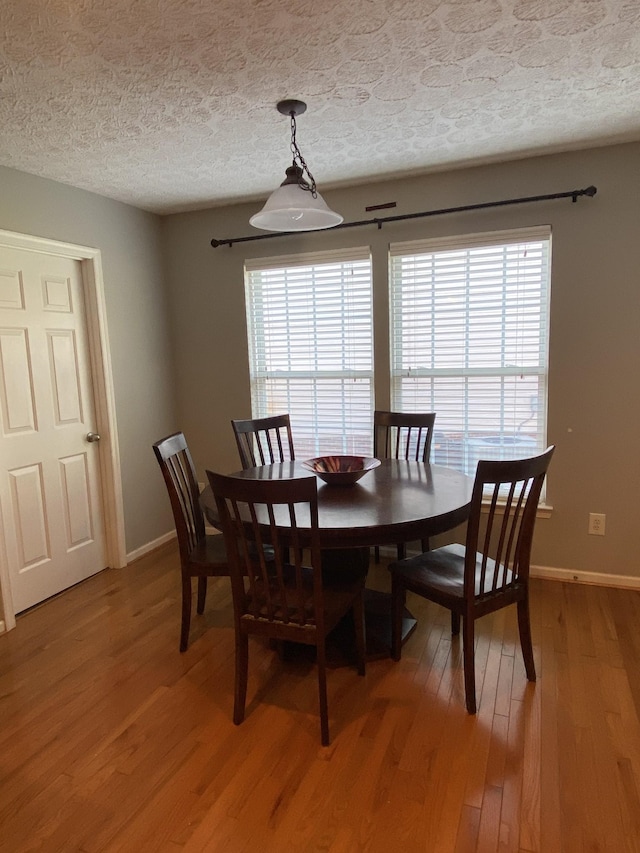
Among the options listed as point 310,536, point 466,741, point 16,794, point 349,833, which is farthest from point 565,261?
point 16,794

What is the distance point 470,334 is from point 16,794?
2.95 meters

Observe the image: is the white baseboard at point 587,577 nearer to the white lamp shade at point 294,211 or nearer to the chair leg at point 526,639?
the chair leg at point 526,639

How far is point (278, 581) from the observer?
5.98 ft

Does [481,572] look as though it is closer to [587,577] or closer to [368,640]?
[368,640]

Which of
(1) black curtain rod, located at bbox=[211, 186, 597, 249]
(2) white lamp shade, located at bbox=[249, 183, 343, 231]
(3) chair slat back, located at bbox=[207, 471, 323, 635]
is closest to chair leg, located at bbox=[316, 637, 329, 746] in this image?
(3) chair slat back, located at bbox=[207, 471, 323, 635]

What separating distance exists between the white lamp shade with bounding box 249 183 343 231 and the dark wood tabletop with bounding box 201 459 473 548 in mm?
1149

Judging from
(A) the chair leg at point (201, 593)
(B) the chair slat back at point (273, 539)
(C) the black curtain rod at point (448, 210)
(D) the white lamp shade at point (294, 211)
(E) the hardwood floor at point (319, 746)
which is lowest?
(E) the hardwood floor at point (319, 746)

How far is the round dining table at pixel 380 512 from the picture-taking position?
184 centimetres

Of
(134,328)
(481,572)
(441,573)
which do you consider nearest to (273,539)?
(441,573)

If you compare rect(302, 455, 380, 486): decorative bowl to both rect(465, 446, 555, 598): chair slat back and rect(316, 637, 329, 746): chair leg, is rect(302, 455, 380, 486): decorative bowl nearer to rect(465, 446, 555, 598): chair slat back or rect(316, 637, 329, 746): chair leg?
rect(465, 446, 555, 598): chair slat back

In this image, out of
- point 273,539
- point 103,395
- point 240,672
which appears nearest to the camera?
point 273,539

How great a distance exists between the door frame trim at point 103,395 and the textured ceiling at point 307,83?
1.50ft

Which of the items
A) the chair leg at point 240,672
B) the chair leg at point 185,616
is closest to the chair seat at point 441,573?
the chair leg at point 240,672

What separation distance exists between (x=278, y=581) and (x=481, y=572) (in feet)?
2.79
